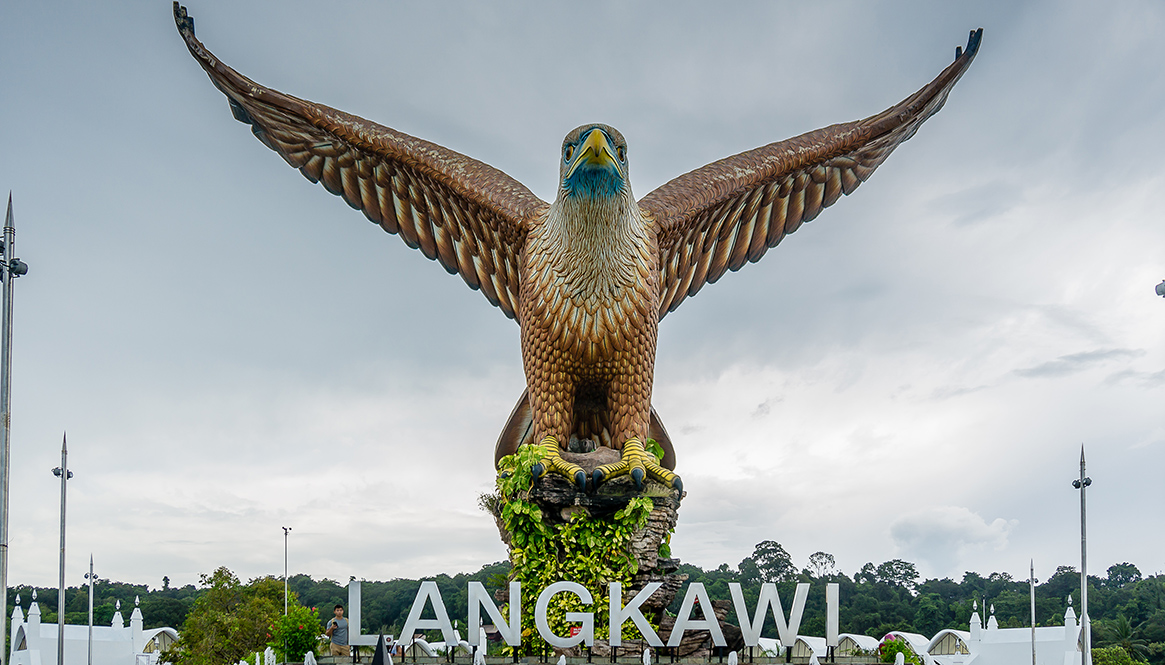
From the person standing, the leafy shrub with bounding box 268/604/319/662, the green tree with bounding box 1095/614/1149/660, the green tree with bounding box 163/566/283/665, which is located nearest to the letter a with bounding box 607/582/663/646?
the person standing

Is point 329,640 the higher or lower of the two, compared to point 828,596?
lower

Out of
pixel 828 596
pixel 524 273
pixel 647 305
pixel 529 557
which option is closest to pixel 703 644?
pixel 828 596

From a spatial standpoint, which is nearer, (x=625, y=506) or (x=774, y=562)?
(x=625, y=506)

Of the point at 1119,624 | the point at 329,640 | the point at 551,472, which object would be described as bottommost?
the point at 1119,624

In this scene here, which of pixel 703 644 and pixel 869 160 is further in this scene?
pixel 869 160

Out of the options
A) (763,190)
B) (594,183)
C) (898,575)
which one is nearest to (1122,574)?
(898,575)

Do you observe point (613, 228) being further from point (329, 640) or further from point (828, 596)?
point (329, 640)

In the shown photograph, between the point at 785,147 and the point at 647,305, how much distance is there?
3.90 meters

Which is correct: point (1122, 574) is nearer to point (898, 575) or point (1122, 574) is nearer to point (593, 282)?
point (898, 575)

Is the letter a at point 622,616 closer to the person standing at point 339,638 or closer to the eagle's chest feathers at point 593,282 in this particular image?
Answer: the eagle's chest feathers at point 593,282

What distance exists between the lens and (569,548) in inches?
453

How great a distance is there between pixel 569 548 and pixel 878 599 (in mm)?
34634

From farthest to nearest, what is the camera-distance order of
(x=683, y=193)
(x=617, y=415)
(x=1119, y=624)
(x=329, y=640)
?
1. (x=1119, y=624)
2. (x=329, y=640)
3. (x=683, y=193)
4. (x=617, y=415)

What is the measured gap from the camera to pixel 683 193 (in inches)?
513
